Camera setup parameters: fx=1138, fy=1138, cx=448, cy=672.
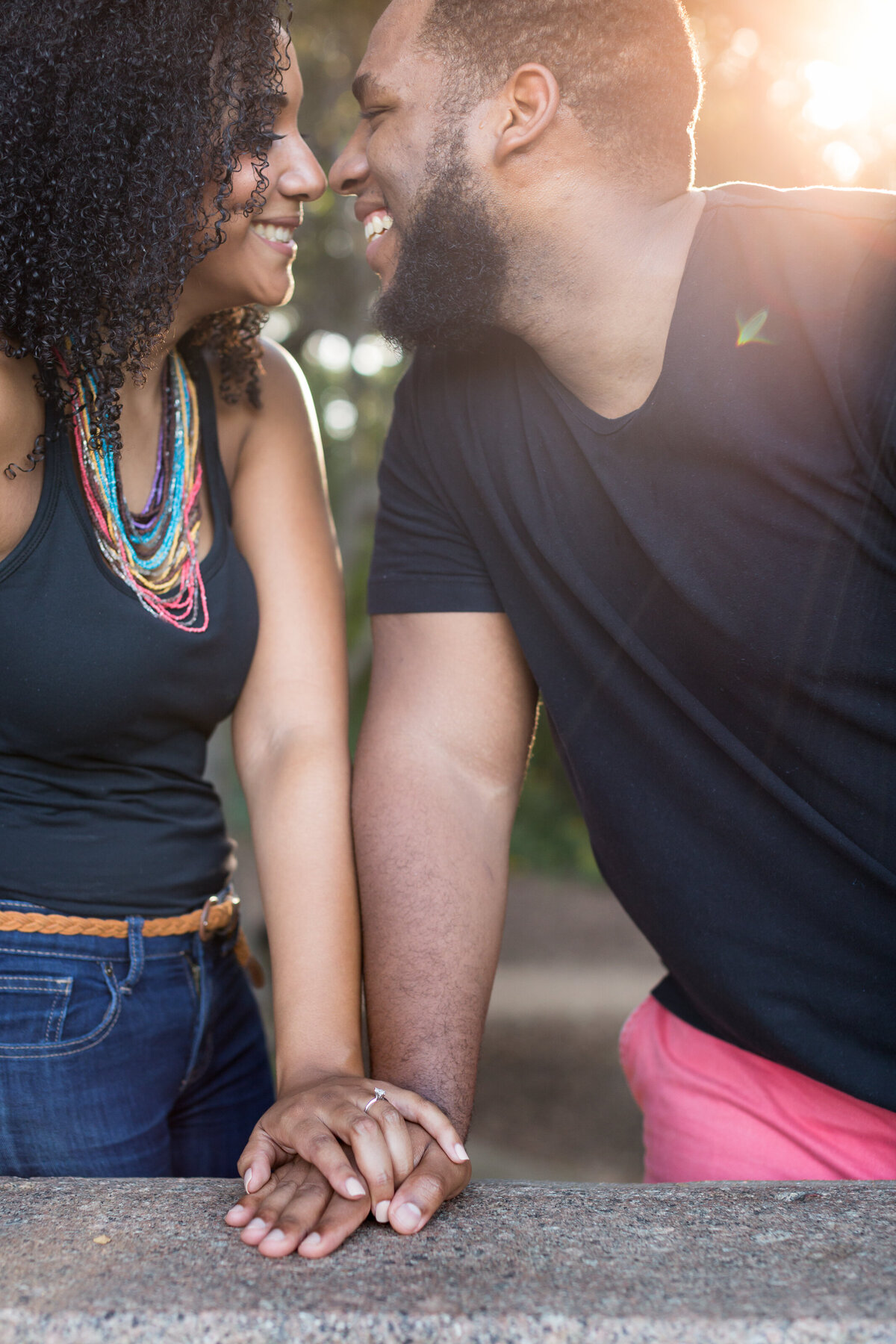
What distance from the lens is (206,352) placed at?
7.63 ft

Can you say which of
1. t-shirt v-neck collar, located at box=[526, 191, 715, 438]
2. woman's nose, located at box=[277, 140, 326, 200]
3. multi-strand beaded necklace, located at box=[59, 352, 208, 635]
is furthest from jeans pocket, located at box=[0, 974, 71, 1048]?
woman's nose, located at box=[277, 140, 326, 200]

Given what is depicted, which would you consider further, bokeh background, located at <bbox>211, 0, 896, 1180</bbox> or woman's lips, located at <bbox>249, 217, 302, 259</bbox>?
bokeh background, located at <bbox>211, 0, 896, 1180</bbox>

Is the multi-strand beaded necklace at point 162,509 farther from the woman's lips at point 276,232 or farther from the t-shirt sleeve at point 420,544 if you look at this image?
the t-shirt sleeve at point 420,544

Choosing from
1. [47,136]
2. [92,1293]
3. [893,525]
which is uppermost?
[47,136]

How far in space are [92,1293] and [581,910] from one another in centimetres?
842

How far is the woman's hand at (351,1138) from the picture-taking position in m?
1.48

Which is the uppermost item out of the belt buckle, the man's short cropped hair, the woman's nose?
the man's short cropped hair

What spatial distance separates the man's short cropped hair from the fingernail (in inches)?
70.0

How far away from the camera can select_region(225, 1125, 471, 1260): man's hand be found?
1395 millimetres

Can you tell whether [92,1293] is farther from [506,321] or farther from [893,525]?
[506,321]

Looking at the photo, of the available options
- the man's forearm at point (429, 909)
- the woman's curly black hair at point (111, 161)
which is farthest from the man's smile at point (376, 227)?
the man's forearm at point (429, 909)

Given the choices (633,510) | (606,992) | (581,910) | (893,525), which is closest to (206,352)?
(633,510)

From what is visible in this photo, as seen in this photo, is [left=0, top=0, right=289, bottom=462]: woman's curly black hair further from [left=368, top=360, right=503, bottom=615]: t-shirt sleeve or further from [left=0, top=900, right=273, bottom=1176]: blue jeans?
[left=0, top=900, right=273, bottom=1176]: blue jeans

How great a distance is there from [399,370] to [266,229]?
8.41 meters
